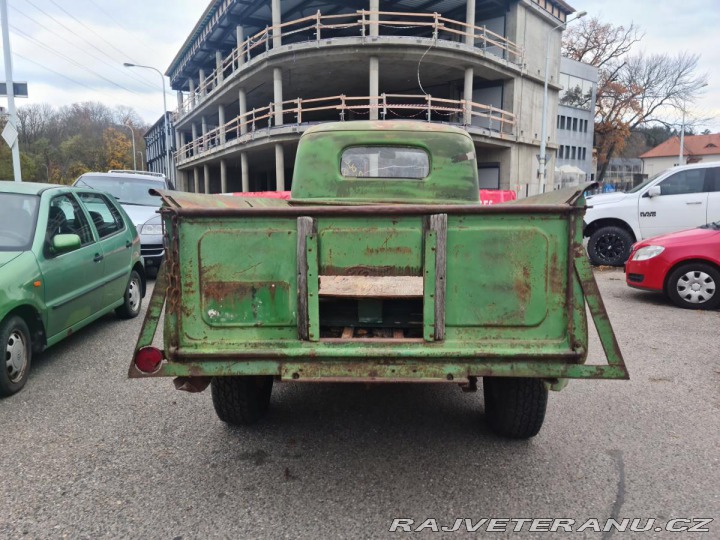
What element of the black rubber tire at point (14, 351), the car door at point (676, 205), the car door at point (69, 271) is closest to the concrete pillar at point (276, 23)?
the car door at point (676, 205)

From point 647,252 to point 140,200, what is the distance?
368 inches

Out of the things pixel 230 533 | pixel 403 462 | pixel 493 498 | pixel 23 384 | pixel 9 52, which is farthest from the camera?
pixel 9 52

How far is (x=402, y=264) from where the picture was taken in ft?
8.14

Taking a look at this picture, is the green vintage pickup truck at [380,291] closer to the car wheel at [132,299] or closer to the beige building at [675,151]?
the car wheel at [132,299]

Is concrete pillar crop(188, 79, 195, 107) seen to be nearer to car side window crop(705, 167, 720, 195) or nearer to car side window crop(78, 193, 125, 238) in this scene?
car side window crop(78, 193, 125, 238)

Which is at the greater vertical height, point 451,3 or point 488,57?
point 451,3

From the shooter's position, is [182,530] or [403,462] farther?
[403,462]

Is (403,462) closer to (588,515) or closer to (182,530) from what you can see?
(588,515)

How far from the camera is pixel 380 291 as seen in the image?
252 centimetres

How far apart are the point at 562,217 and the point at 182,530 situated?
232cm

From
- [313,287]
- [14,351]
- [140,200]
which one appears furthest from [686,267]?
[140,200]

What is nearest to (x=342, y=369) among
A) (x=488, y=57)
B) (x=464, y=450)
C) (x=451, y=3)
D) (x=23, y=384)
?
(x=464, y=450)

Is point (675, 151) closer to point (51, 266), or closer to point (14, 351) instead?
point (51, 266)

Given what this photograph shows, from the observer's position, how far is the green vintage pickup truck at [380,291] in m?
2.41
